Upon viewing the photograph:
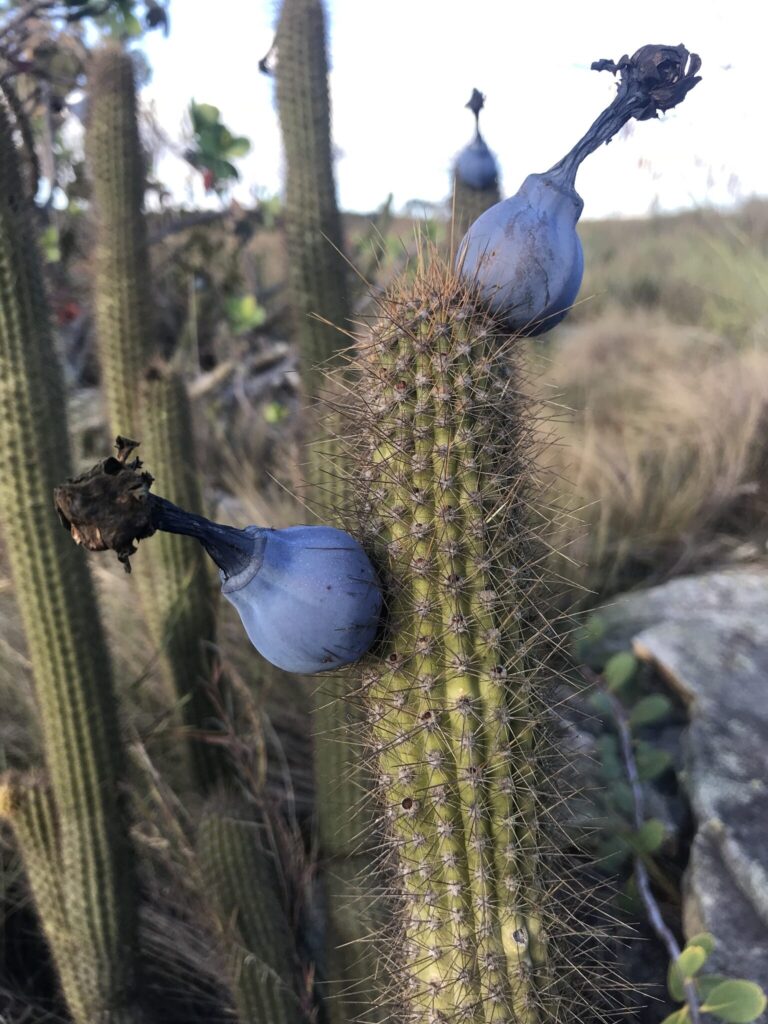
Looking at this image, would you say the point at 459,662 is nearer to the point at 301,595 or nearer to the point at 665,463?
the point at 301,595

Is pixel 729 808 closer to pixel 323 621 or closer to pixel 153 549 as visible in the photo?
pixel 323 621

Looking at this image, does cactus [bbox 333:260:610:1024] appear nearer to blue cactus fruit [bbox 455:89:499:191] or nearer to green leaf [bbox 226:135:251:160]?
blue cactus fruit [bbox 455:89:499:191]

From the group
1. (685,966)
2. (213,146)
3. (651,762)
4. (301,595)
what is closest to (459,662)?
(301,595)

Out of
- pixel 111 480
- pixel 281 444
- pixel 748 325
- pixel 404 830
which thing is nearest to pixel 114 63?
pixel 281 444

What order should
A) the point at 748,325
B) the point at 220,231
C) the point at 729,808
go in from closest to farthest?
the point at 729,808 → the point at 220,231 → the point at 748,325

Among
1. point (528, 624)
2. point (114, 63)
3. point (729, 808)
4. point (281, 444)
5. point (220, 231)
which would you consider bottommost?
point (729, 808)

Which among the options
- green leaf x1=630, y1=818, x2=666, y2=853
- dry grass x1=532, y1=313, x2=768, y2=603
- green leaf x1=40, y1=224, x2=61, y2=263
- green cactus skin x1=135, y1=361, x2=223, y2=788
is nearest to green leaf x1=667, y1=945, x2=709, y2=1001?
green leaf x1=630, y1=818, x2=666, y2=853

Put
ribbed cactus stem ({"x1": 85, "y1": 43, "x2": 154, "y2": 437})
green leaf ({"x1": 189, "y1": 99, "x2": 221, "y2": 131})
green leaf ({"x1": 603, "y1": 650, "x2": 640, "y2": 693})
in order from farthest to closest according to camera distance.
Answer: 1. green leaf ({"x1": 189, "y1": 99, "x2": 221, "y2": 131})
2. ribbed cactus stem ({"x1": 85, "y1": 43, "x2": 154, "y2": 437})
3. green leaf ({"x1": 603, "y1": 650, "x2": 640, "y2": 693})
